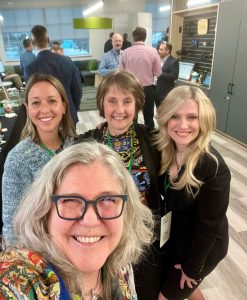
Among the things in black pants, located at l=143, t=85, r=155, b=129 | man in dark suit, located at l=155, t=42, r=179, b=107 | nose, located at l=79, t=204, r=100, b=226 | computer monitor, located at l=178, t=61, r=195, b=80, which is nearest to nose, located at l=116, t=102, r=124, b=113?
nose, located at l=79, t=204, r=100, b=226

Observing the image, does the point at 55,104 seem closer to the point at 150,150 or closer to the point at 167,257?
the point at 150,150

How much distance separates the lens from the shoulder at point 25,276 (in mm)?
629

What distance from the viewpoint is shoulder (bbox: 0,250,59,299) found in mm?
629

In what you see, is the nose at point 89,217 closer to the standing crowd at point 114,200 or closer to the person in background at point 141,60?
the standing crowd at point 114,200

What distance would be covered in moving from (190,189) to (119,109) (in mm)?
→ 592

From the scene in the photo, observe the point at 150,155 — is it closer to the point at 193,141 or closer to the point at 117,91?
the point at 193,141

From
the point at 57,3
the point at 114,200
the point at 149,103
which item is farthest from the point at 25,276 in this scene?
the point at 57,3

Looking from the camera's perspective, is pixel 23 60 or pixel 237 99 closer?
pixel 237 99

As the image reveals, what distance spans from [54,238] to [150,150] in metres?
0.84

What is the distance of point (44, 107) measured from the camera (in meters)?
1.45

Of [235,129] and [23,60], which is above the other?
[23,60]

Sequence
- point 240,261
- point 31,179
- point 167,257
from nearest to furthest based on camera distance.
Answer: point 31,179, point 167,257, point 240,261

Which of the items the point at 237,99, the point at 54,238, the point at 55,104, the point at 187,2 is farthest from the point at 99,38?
the point at 54,238

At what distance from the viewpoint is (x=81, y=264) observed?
0.80 m
